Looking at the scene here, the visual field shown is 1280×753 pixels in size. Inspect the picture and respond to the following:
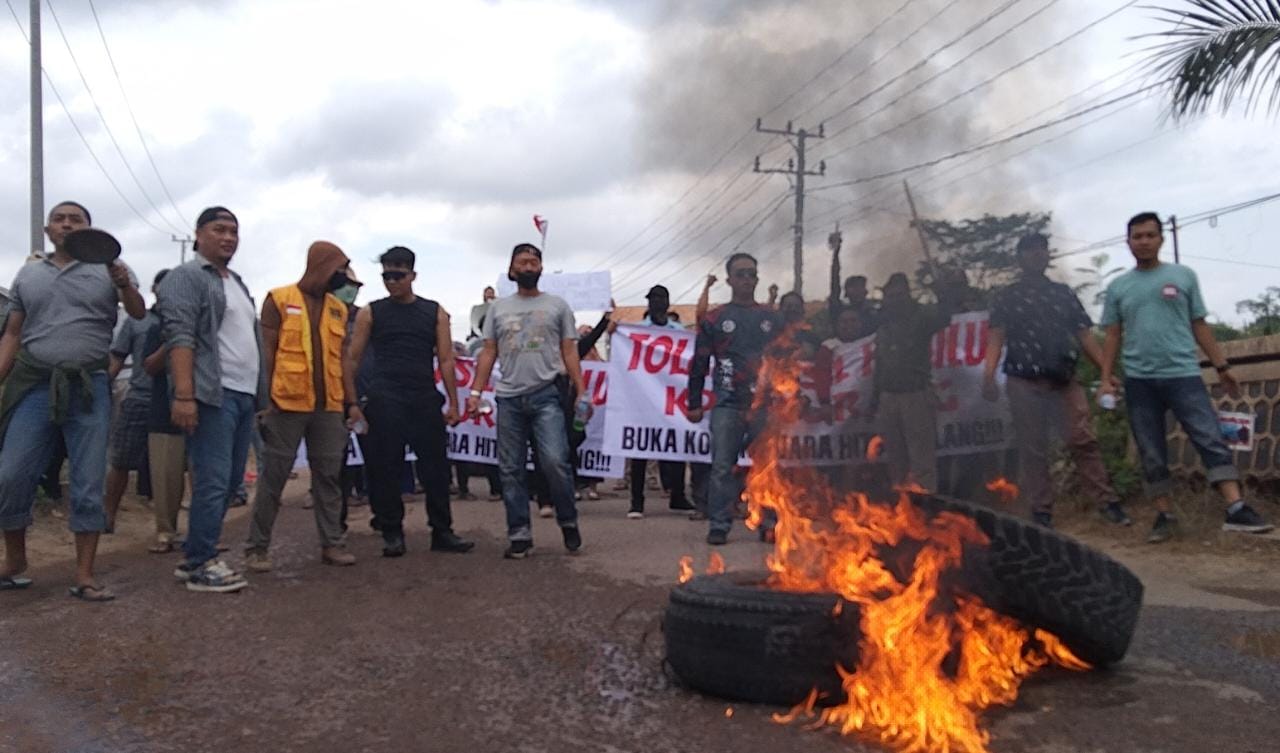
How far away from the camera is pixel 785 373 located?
6672 millimetres

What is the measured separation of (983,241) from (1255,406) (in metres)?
2.61

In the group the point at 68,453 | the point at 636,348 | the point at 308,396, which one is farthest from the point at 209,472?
the point at 636,348

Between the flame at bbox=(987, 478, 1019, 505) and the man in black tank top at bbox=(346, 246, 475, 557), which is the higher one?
the man in black tank top at bbox=(346, 246, 475, 557)

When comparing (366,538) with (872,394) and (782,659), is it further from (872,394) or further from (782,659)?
(782,659)

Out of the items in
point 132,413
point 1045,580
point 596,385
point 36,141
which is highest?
point 36,141

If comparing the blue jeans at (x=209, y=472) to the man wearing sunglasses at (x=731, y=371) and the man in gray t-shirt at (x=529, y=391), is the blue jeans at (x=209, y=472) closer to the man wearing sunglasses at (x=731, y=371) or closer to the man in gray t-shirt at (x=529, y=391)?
the man in gray t-shirt at (x=529, y=391)

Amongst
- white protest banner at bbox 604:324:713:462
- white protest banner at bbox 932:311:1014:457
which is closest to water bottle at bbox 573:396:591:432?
white protest banner at bbox 604:324:713:462

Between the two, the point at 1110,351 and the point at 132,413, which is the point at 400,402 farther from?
the point at 1110,351

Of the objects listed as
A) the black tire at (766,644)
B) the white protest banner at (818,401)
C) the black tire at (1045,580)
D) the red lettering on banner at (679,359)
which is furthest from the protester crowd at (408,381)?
the black tire at (1045,580)

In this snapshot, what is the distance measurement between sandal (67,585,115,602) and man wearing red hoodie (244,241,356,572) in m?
0.92

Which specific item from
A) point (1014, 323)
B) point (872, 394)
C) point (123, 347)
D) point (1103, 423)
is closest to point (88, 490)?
point (123, 347)

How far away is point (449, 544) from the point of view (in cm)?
666

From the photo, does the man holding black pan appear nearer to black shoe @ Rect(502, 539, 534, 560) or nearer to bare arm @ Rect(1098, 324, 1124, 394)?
black shoe @ Rect(502, 539, 534, 560)

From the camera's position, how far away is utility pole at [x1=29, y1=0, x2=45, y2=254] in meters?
19.3
